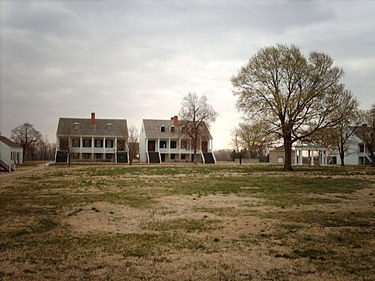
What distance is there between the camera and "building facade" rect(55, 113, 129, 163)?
228 ft

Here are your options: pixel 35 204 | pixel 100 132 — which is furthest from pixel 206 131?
pixel 35 204

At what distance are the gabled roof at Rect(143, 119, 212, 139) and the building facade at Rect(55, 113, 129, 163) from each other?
4.50 m

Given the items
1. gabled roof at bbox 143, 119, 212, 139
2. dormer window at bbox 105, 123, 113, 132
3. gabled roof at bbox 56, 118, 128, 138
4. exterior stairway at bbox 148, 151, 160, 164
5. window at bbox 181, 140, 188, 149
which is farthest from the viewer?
window at bbox 181, 140, 188, 149

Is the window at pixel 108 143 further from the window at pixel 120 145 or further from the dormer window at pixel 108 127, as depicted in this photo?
the dormer window at pixel 108 127

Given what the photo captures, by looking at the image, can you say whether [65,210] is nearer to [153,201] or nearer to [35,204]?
[35,204]

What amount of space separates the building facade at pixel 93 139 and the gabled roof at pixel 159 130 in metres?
4.50

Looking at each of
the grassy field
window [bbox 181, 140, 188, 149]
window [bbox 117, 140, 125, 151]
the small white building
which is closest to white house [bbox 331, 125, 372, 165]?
window [bbox 181, 140, 188, 149]

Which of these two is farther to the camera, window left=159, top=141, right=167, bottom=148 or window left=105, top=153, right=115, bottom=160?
window left=159, top=141, right=167, bottom=148

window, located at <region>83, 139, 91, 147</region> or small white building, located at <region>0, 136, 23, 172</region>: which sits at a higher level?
window, located at <region>83, 139, 91, 147</region>

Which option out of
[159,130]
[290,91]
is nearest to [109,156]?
[159,130]

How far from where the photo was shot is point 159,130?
7606 cm

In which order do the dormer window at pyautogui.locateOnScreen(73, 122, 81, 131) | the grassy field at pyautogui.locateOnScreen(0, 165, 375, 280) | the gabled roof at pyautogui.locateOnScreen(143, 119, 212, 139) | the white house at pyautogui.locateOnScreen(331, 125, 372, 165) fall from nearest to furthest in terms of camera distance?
1. the grassy field at pyautogui.locateOnScreen(0, 165, 375, 280)
2. the dormer window at pyautogui.locateOnScreen(73, 122, 81, 131)
3. the gabled roof at pyautogui.locateOnScreen(143, 119, 212, 139)
4. the white house at pyautogui.locateOnScreen(331, 125, 372, 165)

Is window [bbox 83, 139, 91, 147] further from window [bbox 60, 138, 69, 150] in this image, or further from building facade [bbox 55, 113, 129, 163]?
window [bbox 60, 138, 69, 150]

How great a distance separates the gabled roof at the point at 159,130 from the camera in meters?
73.5
